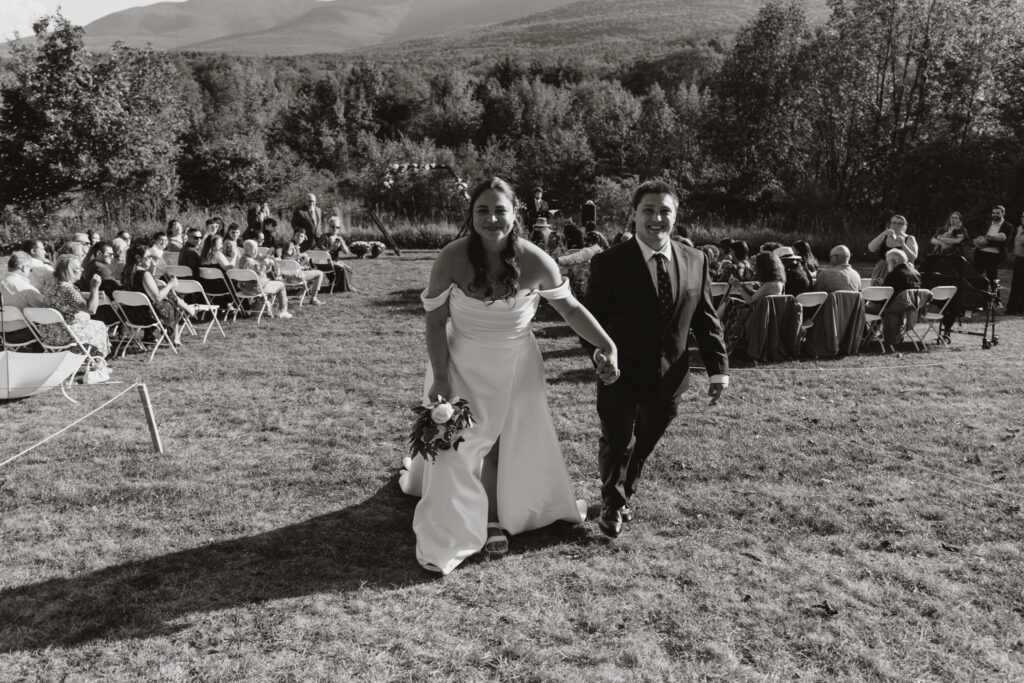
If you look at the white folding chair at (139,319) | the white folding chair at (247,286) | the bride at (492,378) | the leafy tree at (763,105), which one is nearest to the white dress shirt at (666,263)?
the bride at (492,378)

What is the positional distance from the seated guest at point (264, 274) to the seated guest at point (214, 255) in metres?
0.25

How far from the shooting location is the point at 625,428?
4.19m

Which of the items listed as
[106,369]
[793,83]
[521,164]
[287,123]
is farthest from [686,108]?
[106,369]

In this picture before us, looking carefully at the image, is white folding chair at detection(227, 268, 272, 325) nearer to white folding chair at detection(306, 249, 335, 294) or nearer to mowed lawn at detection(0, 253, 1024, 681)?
white folding chair at detection(306, 249, 335, 294)

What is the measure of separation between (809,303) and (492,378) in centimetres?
594

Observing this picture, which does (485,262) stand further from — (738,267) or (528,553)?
(738,267)

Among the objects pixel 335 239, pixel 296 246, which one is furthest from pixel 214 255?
pixel 335 239

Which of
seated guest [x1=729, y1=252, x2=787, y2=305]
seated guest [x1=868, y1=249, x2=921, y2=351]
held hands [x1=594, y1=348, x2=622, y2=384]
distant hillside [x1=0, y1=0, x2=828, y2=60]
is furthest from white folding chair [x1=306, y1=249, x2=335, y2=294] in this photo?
distant hillside [x1=0, y1=0, x2=828, y2=60]

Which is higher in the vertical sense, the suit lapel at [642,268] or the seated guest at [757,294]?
the suit lapel at [642,268]

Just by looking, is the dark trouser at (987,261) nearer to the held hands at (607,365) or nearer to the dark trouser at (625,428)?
the dark trouser at (625,428)

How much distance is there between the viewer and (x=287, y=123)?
58.9m

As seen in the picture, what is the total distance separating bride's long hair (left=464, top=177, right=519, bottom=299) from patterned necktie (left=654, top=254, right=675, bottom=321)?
75cm

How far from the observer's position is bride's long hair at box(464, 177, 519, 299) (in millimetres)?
3867

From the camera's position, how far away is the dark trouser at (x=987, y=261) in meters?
12.6
